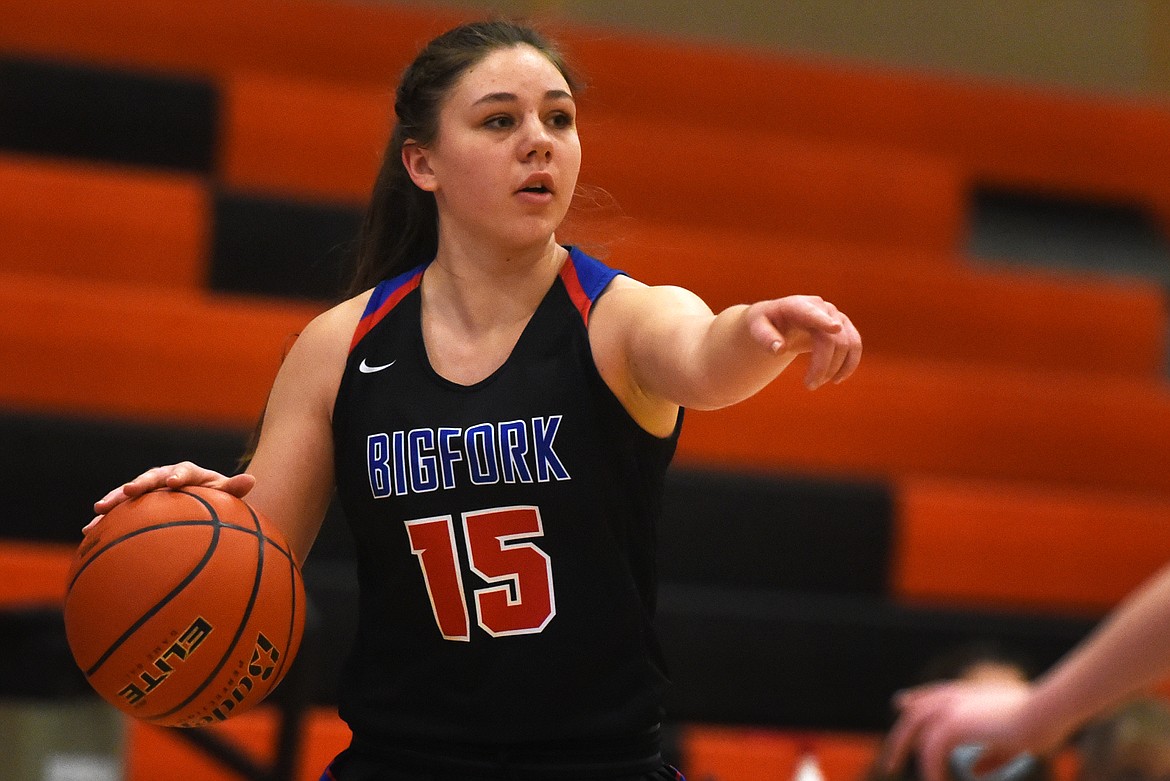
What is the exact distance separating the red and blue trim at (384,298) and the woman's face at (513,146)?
18 cm

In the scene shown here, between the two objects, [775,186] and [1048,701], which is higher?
[775,186]

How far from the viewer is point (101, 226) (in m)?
5.19

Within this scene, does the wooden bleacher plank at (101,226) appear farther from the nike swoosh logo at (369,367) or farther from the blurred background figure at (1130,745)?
the blurred background figure at (1130,745)

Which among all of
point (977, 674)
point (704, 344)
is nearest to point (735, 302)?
point (977, 674)

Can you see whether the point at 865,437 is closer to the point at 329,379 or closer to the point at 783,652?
the point at 783,652

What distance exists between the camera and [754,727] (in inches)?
186

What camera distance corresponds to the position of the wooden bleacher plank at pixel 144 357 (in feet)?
A: 15.6

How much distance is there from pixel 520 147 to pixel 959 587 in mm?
3289

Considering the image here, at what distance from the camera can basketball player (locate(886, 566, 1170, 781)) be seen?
5.55ft

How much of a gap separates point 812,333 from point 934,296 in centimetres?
410

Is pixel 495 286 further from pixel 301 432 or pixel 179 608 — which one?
pixel 179 608

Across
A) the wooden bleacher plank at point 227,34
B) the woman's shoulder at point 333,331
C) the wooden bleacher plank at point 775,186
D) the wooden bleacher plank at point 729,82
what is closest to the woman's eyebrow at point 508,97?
the woman's shoulder at point 333,331

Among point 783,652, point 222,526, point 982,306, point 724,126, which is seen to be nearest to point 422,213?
point 222,526

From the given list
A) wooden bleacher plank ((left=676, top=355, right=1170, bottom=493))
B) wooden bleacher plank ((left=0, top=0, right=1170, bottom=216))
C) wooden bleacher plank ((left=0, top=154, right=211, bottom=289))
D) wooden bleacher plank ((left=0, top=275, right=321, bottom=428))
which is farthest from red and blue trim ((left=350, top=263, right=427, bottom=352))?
wooden bleacher plank ((left=0, top=0, right=1170, bottom=216))
